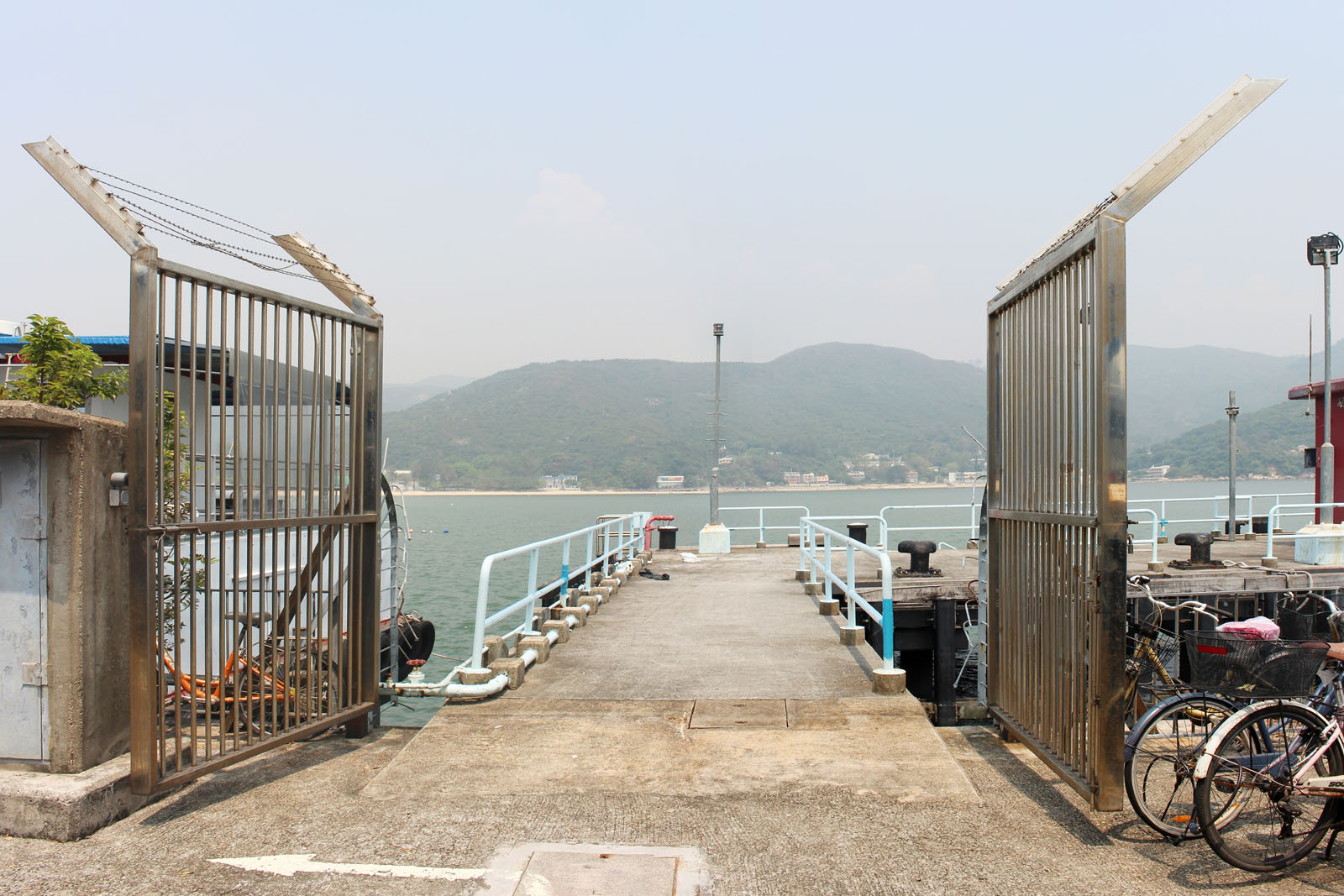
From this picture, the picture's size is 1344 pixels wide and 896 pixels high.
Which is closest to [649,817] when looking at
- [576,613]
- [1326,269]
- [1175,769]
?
[1175,769]

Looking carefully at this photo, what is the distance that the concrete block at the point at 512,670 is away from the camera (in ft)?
22.8

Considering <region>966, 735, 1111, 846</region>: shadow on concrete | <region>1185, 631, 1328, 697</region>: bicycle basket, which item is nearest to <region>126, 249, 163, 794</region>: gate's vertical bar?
<region>966, 735, 1111, 846</region>: shadow on concrete

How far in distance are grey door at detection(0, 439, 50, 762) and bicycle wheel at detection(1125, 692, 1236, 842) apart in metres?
5.21

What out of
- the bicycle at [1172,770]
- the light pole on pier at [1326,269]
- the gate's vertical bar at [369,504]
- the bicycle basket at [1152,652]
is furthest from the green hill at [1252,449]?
the gate's vertical bar at [369,504]

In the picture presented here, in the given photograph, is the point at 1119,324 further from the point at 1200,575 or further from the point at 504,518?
the point at 504,518

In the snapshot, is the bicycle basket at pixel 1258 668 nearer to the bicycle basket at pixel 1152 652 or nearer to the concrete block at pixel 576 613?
the bicycle basket at pixel 1152 652

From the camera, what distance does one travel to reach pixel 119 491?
4.43 metres

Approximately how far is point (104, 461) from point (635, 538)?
13210 mm

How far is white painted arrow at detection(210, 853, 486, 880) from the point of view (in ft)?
12.6

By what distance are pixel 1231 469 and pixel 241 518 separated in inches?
985

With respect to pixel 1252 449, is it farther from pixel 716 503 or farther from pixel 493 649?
pixel 493 649

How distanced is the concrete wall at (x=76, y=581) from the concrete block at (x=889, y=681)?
194 inches

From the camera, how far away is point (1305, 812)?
4.29 m

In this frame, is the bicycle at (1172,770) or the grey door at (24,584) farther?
the grey door at (24,584)
